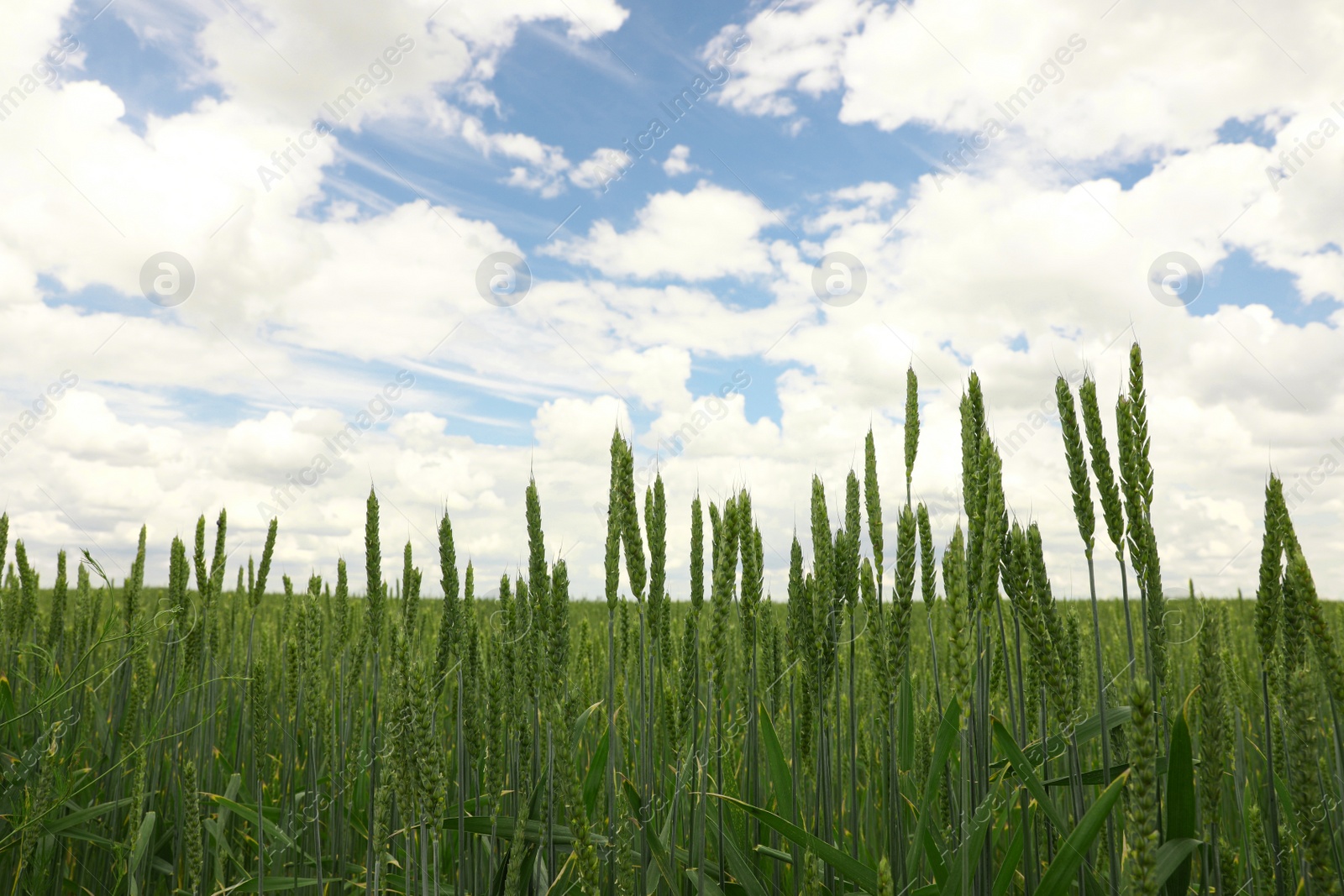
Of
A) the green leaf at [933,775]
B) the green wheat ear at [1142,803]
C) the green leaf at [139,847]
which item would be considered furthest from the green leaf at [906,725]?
the green leaf at [139,847]

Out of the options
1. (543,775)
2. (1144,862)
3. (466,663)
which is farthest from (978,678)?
(466,663)

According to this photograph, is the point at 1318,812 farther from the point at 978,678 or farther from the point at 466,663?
the point at 466,663

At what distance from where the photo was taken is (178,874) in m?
3.40

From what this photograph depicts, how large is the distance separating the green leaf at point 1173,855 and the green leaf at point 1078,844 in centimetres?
18

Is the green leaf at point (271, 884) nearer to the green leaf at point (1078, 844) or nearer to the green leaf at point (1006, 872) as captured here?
the green leaf at point (1006, 872)

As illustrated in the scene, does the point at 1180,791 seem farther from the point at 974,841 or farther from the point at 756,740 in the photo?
the point at 756,740

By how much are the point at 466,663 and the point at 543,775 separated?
0.47 metres

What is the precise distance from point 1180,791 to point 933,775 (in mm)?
588

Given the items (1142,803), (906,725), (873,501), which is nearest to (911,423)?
(873,501)

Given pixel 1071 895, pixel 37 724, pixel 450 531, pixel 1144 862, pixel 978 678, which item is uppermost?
pixel 450 531

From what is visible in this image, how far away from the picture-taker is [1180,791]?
1.88 m

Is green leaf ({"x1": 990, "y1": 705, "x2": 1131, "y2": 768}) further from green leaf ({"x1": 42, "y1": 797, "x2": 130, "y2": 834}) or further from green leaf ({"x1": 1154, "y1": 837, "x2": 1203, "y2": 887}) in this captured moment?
green leaf ({"x1": 42, "y1": 797, "x2": 130, "y2": 834})

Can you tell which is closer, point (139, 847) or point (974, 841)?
point (974, 841)

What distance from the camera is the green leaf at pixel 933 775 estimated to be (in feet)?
6.97
